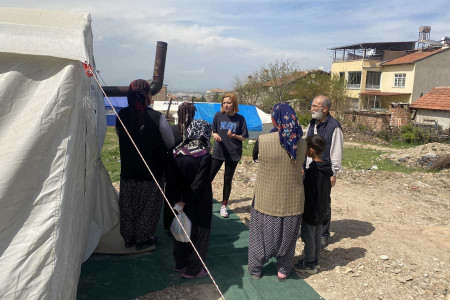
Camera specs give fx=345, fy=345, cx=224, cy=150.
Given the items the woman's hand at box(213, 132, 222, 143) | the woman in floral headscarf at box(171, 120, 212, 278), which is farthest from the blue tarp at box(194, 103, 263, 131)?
the woman in floral headscarf at box(171, 120, 212, 278)

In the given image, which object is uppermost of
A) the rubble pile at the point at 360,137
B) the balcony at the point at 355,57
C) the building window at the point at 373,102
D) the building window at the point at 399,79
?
the balcony at the point at 355,57

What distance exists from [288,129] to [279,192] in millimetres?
586

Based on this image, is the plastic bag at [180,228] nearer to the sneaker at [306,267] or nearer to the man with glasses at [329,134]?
the sneaker at [306,267]

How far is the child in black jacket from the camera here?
345 centimetres

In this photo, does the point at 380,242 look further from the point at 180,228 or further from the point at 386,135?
the point at 386,135

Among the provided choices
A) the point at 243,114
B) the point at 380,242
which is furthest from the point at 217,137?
the point at 243,114

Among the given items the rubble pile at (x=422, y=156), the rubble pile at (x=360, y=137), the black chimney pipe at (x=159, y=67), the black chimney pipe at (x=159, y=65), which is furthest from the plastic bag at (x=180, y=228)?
the rubble pile at (x=360, y=137)

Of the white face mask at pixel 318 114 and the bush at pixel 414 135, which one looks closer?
the white face mask at pixel 318 114

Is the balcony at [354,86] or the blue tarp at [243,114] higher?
the balcony at [354,86]

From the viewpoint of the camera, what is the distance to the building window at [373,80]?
33906 mm

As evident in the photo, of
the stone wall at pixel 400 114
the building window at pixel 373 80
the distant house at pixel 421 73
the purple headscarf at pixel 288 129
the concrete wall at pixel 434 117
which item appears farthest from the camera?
the building window at pixel 373 80

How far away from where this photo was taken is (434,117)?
2100cm

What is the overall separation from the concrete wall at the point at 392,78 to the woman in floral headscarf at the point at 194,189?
3109cm

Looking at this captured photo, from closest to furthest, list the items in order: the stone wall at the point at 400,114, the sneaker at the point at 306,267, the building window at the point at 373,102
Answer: the sneaker at the point at 306,267, the stone wall at the point at 400,114, the building window at the point at 373,102
